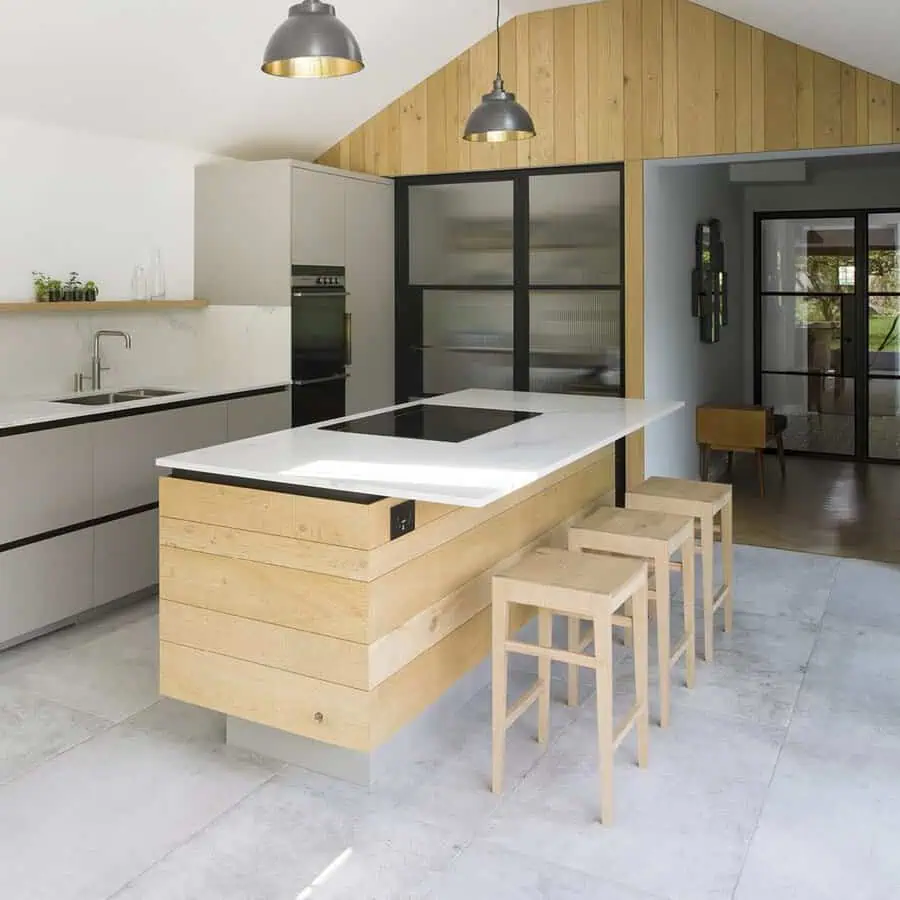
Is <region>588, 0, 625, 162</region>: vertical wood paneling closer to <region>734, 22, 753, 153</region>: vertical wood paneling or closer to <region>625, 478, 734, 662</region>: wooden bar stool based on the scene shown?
<region>734, 22, 753, 153</region>: vertical wood paneling

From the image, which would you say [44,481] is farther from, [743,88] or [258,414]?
[743,88]

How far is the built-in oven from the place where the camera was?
553cm

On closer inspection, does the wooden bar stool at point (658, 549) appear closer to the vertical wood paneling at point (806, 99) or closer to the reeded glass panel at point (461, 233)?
the vertical wood paneling at point (806, 99)

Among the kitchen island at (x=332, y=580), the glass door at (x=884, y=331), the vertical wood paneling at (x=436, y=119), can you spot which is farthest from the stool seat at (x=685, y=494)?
the glass door at (x=884, y=331)

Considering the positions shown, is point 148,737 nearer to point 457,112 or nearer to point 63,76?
point 63,76

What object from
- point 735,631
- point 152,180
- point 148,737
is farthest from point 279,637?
point 152,180

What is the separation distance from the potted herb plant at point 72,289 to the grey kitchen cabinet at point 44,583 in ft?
3.84

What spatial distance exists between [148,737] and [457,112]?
4093 millimetres

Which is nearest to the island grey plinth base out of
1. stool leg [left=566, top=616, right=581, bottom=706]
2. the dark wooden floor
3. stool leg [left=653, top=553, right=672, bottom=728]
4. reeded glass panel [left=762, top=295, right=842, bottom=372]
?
stool leg [left=566, top=616, right=581, bottom=706]

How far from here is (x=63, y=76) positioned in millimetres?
4422

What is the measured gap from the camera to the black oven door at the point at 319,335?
5.53 m

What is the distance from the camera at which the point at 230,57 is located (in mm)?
4859

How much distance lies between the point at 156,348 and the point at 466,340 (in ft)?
6.20

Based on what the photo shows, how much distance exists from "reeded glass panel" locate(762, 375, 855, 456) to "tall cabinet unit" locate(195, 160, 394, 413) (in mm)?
4525
